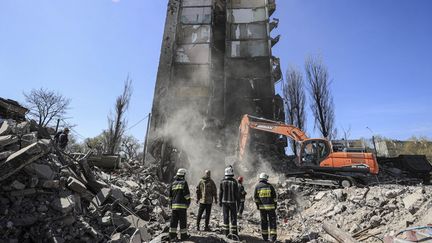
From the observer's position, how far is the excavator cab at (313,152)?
448 inches

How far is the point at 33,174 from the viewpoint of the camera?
566 centimetres

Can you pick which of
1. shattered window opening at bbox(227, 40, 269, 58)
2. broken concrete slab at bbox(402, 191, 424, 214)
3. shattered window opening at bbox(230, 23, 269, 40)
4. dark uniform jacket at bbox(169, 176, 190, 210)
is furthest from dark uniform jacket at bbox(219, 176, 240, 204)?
shattered window opening at bbox(230, 23, 269, 40)

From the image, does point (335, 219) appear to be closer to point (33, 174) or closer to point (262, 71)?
point (33, 174)

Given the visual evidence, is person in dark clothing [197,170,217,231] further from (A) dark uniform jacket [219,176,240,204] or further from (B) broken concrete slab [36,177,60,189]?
(B) broken concrete slab [36,177,60,189]

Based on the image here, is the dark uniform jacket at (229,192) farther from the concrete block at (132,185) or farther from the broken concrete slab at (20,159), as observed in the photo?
the broken concrete slab at (20,159)

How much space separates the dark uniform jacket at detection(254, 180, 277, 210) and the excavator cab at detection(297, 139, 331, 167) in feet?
17.6

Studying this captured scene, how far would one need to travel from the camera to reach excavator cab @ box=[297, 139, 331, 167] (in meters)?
11.4

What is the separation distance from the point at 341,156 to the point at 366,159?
842mm

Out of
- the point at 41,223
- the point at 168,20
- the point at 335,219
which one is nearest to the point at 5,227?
the point at 41,223

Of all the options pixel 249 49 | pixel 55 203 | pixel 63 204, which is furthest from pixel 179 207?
pixel 249 49

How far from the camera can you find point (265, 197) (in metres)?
6.60

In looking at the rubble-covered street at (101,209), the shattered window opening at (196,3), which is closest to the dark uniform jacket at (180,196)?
the rubble-covered street at (101,209)

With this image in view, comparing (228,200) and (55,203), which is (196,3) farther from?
(55,203)

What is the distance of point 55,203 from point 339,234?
18.1ft
